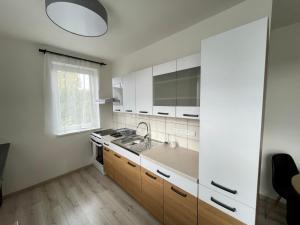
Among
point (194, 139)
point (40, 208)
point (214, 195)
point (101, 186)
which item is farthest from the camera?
point (101, 186)

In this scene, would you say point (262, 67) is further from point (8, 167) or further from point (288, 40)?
point (8, 167)

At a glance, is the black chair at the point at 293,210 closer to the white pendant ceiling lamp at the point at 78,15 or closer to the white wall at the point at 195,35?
the white wall at the point at 195,35

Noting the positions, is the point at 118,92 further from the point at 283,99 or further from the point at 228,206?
the point at 283,99

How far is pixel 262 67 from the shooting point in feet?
2.61

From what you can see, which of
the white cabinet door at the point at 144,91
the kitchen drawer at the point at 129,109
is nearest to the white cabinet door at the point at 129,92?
the kitchen drawer at the point at 129,109

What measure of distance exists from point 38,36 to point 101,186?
2.60 meters

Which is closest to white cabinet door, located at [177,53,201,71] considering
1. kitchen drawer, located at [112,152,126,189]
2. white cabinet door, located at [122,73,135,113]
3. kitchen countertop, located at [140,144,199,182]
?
white cabinet door, located at [122,73,135,113]

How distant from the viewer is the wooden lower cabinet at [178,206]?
122 cm

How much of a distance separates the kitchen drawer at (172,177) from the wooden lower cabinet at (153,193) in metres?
0.07

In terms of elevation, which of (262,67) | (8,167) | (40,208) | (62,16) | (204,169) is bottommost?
(40,208)

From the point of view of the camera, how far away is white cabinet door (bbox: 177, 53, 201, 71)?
1.36 meters

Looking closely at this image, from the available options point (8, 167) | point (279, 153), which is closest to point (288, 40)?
point (279, 153)

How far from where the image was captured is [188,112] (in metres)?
1.47

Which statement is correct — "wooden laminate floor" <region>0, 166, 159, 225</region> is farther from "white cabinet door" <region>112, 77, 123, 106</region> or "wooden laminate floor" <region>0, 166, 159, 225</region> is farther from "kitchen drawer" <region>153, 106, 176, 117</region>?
"white cabinet door" <region>112, 77, 123, 106</region>
